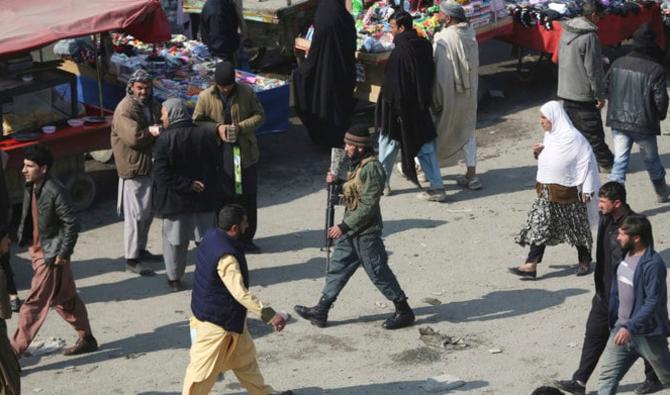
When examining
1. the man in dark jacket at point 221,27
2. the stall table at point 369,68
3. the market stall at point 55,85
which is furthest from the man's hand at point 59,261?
the man in dark jacket at point 221,27

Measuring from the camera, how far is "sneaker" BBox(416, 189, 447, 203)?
12688mm

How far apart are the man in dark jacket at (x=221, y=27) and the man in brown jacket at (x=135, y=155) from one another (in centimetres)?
396

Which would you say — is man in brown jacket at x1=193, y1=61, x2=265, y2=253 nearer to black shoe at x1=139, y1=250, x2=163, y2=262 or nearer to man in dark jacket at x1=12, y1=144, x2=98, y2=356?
black shoe at x1=139, y1=250, x2=163, y2=262

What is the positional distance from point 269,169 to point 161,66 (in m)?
1.69

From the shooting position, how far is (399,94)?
12.5 m

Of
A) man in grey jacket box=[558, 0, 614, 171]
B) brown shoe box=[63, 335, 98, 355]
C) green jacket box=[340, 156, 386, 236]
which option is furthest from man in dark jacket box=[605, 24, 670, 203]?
brown shoe box=[63, 335, 98, 355]

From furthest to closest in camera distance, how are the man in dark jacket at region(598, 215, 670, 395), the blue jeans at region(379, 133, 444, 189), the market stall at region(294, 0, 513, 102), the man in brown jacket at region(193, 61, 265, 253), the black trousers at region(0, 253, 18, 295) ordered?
the market stall at region(294, 0, 513, 102) → the blue jeans at region(379, 133, 444, 189) → the man in brown jacket at region(193, 61, 265, 253) → the black trousers at region(0, 253, 18, 295) → the man in dark jacket at region(598, 215, 670, 395)

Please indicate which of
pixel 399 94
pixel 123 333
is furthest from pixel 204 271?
pixel 399 94

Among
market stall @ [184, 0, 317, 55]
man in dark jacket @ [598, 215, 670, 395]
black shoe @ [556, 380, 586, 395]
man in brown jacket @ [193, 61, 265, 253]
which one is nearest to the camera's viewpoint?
man in dark jacket @ [598, 215, 670, 395]

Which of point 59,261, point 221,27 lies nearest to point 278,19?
point 221,27

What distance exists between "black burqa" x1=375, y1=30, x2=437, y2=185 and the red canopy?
2260mm

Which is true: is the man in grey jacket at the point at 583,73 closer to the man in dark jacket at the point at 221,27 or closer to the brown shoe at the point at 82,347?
the man in dark jacket at the point at 221,27

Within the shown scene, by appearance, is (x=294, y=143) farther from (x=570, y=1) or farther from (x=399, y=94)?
(x=570, y=1)

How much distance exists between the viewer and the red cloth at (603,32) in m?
15.7
